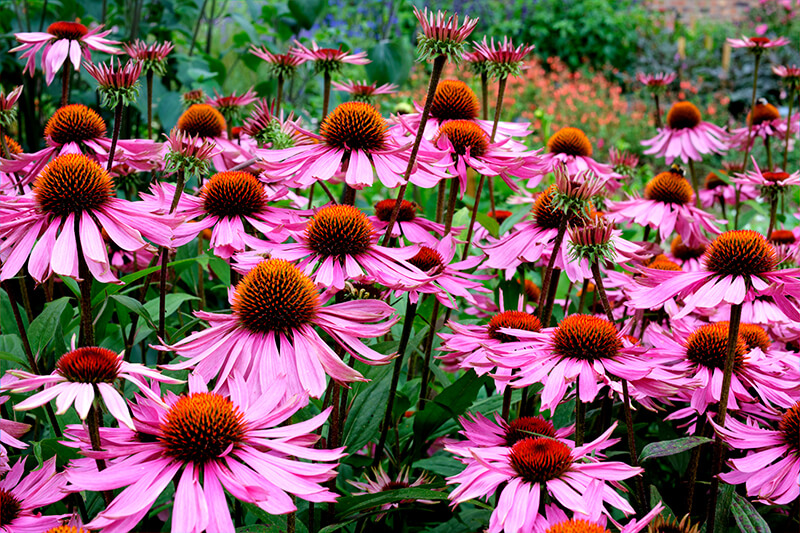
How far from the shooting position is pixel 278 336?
1048 mm

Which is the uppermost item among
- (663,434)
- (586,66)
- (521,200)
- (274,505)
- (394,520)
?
(586,66)

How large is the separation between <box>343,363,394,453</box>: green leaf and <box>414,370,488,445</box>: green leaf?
87mm

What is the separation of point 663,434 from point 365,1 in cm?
591

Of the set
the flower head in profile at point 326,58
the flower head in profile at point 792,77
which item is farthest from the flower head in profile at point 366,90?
the flower head in profile at point 792,77

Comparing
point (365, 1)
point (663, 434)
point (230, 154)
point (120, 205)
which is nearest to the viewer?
point (120, 205)

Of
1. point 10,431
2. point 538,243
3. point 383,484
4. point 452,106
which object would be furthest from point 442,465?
point 452,106

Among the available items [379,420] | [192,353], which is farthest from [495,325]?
[192,353]

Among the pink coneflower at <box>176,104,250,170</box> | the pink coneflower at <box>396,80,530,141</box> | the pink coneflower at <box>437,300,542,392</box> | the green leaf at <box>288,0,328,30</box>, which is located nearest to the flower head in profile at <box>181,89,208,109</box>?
the pink coneflower at <box>176,104,250,170</box>

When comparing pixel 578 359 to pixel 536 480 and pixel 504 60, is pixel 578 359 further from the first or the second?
pixel 504 60

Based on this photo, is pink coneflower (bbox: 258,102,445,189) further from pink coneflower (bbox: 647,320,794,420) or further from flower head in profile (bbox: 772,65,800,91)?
flower head in profile (bbox: 772,65,800,91)

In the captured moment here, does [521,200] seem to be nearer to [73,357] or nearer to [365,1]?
[73,357]

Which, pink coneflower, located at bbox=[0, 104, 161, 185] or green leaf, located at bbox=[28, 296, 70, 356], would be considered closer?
green leaf, located at bbox=[28, 296, 70, 356]

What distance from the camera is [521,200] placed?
2158mm

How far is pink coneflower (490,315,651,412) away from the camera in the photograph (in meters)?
1.07
